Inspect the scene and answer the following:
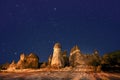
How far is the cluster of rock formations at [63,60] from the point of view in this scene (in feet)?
247

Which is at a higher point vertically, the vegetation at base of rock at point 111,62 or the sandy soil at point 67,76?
the vegetation at base of rock at point 111,62

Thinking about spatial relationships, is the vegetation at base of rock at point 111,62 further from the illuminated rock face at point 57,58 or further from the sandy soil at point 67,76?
the illuminated rock face at point 57,58

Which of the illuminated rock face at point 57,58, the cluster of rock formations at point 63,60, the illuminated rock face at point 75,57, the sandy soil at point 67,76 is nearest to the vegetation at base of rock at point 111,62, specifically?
the cluster of rock formations at point 63,60

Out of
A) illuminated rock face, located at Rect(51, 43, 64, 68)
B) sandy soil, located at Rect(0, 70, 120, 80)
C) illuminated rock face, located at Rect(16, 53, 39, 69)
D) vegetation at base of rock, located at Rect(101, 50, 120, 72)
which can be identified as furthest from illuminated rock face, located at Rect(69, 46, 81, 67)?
sandy soil, located at Rect(0, 70, 120, 80)

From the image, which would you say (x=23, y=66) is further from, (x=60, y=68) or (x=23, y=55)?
(x=60, y=68)

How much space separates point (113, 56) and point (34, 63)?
86.1 ft

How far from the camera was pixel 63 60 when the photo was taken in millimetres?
78812

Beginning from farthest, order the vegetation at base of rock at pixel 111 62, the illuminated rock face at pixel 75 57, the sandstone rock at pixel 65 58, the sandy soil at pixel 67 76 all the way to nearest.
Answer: the sandstone rock at pixel 65 58, the illuminated rock face at pixel 75 57, the vegetation at base of rock at pixel 111 62, the sandy soil at pixel 67 76

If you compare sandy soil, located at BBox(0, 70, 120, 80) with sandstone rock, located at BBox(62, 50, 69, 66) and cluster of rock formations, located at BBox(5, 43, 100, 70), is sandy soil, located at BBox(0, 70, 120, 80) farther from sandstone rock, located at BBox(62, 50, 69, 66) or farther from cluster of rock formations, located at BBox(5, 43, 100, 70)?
sandstone rock, located at BBox(62, 50, 69, 66)

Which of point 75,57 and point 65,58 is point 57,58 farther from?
point 75,57

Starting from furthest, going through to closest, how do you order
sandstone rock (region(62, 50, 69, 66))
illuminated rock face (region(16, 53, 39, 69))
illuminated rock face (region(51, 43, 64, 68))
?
sandstone rock (region(62, 50, 69, 66)), illuminated rock face (region(16, 53, 39, 69)), illuminated rock face (region(51, 43, 64, 68))

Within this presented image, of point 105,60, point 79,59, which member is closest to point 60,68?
point 79,59

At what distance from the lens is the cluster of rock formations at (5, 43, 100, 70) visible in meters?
75.4

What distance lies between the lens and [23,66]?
259ft
